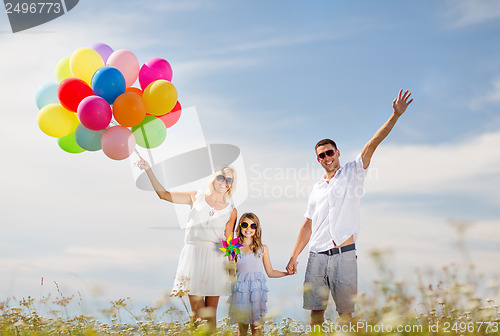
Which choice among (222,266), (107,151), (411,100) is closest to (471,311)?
(411,100)

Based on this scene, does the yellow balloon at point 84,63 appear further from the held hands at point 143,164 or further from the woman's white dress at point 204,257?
the woman's white dress at point 204,257

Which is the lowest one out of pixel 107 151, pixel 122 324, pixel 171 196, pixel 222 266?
pixel 122 324

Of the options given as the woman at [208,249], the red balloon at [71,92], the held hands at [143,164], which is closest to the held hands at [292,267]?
the woman at [208,249]

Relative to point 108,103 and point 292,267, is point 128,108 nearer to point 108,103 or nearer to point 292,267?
point 108,103

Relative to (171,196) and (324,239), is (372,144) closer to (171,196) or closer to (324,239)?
(324,239)

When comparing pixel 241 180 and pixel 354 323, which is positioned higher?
pixel 241 180

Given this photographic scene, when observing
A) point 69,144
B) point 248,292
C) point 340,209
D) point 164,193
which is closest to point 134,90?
point 69,144

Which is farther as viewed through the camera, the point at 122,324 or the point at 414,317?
the point at 122,324

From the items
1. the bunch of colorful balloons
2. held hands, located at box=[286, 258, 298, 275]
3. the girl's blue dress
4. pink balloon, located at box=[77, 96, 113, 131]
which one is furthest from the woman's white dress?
pink balloon, located at box=[77, 96, 113, 131]

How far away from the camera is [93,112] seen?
200 inches

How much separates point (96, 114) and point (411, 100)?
3100 millimetres

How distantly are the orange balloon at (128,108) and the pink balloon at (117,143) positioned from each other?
0.37ft

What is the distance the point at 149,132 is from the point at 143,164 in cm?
36

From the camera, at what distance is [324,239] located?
4.62 meters
